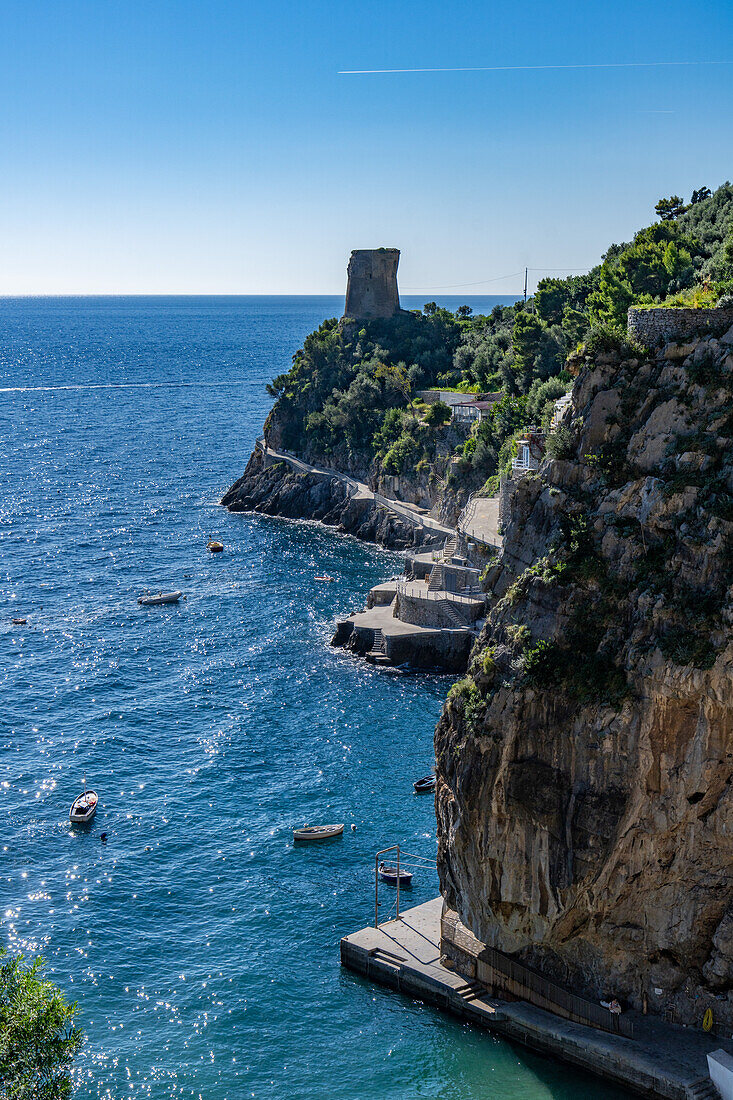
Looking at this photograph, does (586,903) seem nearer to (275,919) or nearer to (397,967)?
(397,967)

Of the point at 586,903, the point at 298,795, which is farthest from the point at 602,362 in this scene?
the point at 298,795

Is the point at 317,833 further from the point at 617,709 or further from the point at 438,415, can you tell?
the point at 438,415

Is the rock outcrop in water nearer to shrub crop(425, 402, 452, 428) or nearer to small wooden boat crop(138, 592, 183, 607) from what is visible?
shrub crop(425, 402, 452, 428)

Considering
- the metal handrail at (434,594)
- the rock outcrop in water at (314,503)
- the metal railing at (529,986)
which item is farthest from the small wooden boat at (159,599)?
the metal railing at (529,986)

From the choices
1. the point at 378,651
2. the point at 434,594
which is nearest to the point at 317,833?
the point at 378,651

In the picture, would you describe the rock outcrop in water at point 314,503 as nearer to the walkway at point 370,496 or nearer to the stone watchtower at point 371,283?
the walkway at point 370,496

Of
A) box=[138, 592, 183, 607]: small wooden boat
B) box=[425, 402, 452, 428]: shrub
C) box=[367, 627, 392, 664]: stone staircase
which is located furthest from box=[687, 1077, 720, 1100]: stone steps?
box=[425, 402, 452, 428]: shrub
